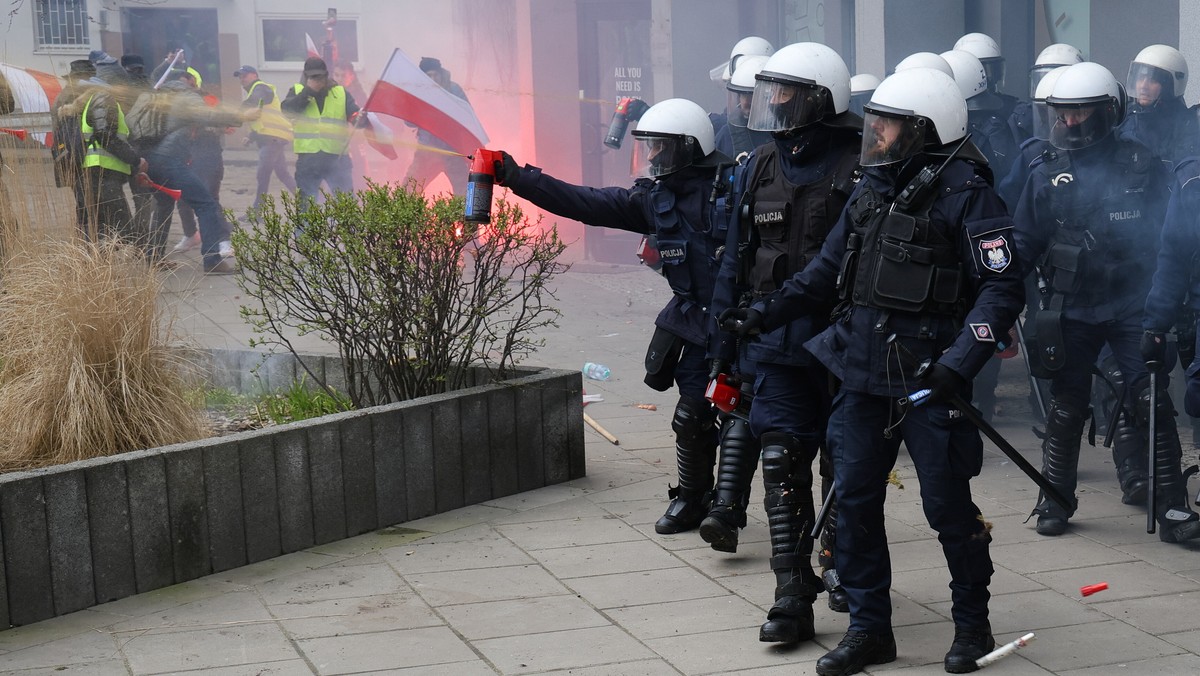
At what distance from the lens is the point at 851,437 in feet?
A: 14.5

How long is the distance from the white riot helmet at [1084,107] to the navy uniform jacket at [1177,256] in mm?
447

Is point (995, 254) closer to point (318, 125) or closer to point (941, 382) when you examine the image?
point (941, 382)

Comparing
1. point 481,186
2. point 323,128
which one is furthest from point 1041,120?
point 323,128

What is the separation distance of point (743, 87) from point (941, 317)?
4167mm

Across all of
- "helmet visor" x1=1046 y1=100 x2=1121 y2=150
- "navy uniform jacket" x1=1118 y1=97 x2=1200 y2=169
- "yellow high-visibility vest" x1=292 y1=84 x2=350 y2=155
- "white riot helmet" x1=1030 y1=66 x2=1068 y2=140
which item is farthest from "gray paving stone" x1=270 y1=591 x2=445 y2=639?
"yellow high-visibility vest" x1=292 y1=84 x2=350 y2=155

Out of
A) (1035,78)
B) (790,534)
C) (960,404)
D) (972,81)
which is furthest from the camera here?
(1035,78)

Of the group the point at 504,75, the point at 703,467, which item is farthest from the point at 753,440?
the point at 504,75

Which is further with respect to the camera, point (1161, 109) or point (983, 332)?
point (1161, 109)

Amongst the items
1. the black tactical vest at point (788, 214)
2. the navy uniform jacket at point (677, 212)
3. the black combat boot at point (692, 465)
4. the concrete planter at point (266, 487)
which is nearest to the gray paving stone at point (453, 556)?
the concrete planter at point (266, 487)

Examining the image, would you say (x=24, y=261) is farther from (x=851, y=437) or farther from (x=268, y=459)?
(x=851, y=437)

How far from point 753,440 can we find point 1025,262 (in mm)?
1493

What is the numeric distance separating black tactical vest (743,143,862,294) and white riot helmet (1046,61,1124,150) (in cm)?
143

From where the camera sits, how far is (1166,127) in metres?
7.36

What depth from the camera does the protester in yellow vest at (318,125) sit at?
15258mm
